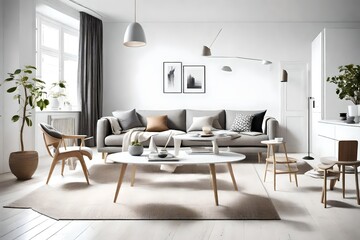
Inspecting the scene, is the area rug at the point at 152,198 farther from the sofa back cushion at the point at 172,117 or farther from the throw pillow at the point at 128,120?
the sofa back cushion at the point at 172,117

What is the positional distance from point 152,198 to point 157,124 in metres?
2.80

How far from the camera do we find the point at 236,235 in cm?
223

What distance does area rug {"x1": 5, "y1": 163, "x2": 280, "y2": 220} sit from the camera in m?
2.68

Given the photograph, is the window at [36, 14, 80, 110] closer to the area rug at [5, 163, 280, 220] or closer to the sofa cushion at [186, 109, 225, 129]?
the sofa cushion at [186, 109, 225, 129]

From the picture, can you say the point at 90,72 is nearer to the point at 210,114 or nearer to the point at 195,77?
the point at 195,77

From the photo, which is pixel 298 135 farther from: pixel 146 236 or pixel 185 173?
pixel 146 236

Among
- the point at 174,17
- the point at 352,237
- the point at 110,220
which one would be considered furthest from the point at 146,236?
the point at 174,17

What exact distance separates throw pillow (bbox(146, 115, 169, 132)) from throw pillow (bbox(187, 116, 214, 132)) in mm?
487

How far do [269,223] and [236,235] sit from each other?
1.26ft

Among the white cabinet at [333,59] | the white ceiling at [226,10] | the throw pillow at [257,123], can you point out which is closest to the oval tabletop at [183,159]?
the throw pillow at [257,123]

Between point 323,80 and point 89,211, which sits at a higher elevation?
point 323,80

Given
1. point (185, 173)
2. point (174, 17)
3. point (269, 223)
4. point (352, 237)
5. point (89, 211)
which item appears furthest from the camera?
point (174, 17)

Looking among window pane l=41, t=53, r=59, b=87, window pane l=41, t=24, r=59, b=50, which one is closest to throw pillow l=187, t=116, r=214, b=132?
window pane l=41, t=53, r=59, b=87

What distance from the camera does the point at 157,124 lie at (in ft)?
19.3
